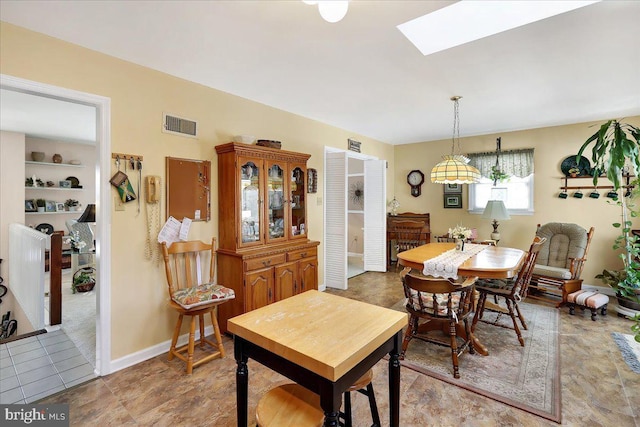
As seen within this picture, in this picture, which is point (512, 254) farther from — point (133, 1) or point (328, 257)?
point (133, 1)

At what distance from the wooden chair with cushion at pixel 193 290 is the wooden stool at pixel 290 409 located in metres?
1.30

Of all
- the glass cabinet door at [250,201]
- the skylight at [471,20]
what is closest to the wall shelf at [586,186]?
the skylight at [471,20]

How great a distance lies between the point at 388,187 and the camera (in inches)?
238

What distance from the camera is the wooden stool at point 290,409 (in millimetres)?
1159

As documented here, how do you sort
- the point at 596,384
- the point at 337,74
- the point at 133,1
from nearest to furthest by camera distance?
the point at 133,1
the point at 596,384
the point at 337,74

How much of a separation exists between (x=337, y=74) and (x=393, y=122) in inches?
76.7

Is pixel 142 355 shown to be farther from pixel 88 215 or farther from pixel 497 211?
pixel 497 211

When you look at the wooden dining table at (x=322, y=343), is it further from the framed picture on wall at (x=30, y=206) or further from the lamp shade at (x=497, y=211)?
the framed picture on wall at (x=30, y=206)

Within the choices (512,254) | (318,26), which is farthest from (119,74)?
(512,254)

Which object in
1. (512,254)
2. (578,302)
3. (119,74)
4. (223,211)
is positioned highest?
(119,74)

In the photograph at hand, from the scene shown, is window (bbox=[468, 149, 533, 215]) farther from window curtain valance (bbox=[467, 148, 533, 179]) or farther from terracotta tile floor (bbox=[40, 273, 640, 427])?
terracotta tile floor (bbox=[40, 273, 640, 427])

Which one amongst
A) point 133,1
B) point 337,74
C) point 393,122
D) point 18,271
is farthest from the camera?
point 393,122

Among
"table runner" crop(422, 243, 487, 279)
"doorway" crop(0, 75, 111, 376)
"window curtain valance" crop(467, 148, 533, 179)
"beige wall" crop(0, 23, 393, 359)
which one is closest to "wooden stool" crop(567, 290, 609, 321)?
"table runner" crop(422, 243, 487, 279)

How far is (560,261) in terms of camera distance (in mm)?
4113
